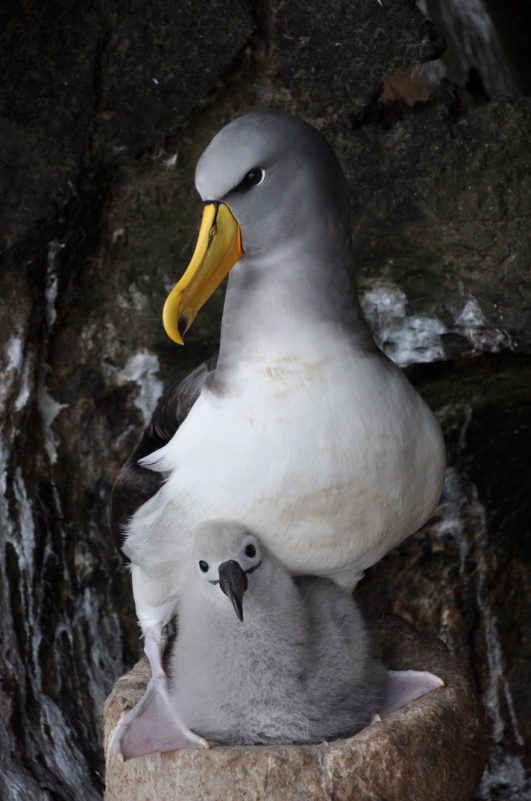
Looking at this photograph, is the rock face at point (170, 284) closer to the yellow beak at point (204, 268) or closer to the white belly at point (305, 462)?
the white belly at point (305, 462)

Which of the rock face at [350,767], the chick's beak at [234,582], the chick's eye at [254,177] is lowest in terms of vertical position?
the rock face at [350,767]

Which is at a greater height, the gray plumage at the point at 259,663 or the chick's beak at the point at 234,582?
the chick's beak at the point at 234,582

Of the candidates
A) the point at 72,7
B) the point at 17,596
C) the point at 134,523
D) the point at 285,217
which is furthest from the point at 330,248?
the point at 17,596

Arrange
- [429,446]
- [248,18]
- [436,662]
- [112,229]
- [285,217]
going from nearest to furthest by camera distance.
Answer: [285,217]
[429,446]
[436,662]
[248,18]
[112,229]

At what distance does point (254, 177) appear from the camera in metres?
1.88

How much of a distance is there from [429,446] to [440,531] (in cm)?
80

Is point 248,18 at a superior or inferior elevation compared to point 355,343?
superior

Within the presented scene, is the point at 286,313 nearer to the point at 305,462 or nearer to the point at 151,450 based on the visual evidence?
the point at 305,462

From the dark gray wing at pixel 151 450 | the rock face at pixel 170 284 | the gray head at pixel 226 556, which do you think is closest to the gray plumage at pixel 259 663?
the gray head at pixel 226 556

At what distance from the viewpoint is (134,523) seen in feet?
6.92

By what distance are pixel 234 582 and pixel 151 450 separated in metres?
0.51

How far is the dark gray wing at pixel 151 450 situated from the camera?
2078mm

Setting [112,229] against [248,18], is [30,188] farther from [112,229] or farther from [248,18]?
[248,18]

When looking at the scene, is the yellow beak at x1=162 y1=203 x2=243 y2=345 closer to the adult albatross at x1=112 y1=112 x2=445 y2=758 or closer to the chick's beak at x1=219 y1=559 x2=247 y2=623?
the adult albatross at x1=112 y1=112 x2=445 y2=758
